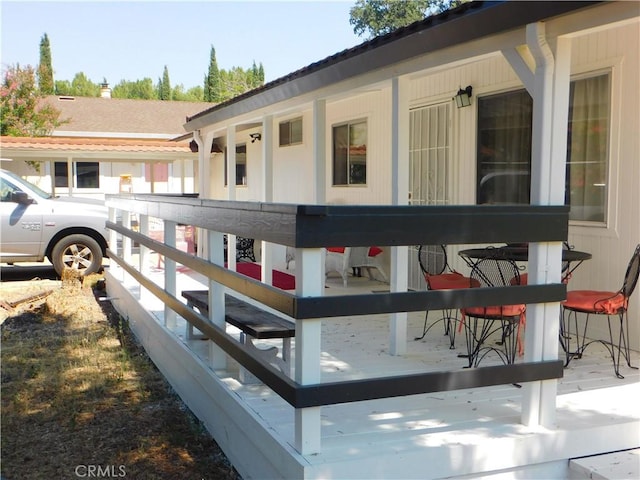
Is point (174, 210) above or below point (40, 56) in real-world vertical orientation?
below

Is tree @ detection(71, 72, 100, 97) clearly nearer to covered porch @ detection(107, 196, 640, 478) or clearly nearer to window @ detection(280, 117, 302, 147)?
window @ detection(280, 117, 302, 147)

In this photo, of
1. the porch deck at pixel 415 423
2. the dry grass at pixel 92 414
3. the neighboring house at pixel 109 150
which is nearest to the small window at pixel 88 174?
the neighboring house at pixel 109 150

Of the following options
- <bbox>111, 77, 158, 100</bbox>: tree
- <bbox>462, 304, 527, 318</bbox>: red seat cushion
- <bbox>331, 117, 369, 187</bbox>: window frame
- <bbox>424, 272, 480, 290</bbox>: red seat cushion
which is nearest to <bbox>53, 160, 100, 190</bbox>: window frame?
<bbox>331, 117, 369, 187</bbox>: window frame

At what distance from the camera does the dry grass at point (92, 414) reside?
4348 millimetres

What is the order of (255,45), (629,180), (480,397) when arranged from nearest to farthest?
(480,397), (629,180), (255,45)

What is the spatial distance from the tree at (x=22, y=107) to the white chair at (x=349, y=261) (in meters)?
20.8

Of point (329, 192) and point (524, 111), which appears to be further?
point (329, 192)

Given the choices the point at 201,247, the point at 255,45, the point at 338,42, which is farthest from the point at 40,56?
the point at 201,247

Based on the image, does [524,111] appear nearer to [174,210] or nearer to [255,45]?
[174,210]

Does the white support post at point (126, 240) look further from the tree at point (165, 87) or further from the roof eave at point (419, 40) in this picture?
the tree at point (165, 87)

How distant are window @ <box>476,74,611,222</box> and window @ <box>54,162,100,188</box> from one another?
2177 centimetres

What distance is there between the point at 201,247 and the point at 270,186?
2.73 meters

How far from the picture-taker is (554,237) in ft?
11.6

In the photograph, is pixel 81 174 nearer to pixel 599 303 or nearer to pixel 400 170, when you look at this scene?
pixel 400 170
